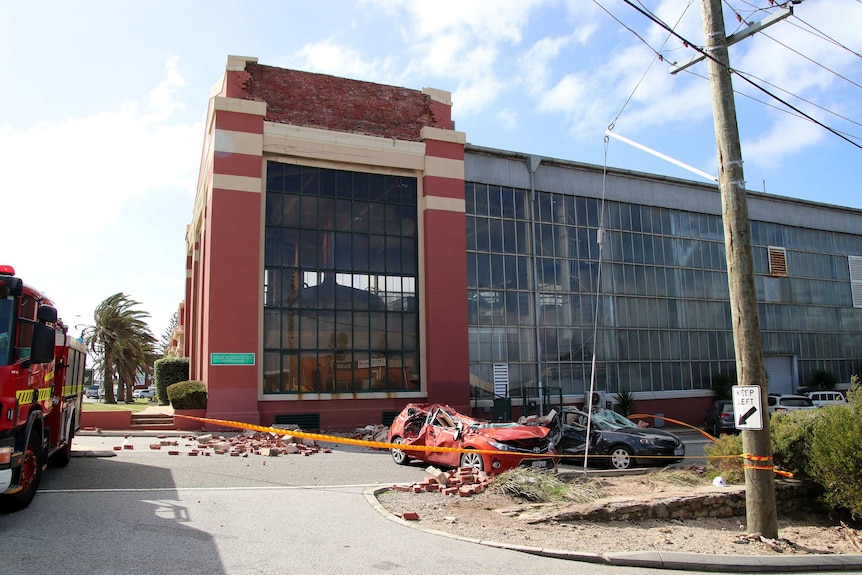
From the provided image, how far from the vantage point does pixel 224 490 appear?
1079 cm

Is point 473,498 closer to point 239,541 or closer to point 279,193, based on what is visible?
point 239,541

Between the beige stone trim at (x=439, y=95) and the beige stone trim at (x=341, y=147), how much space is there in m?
2.09

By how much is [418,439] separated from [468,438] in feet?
5.86

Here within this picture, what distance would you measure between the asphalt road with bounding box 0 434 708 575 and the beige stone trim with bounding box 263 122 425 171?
1285 cm

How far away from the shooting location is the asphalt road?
6.59 meters

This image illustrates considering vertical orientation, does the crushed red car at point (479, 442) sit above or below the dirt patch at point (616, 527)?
above

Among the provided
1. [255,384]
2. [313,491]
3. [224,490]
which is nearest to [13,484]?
[224,490]

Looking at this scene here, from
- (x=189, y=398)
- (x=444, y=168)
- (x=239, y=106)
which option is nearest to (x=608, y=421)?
(x=444, y=168)

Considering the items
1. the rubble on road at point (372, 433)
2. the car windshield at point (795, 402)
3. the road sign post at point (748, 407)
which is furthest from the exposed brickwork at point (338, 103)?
the road sign post at point (748, 407)

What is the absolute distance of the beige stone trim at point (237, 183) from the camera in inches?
834

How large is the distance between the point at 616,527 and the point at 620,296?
2142cm

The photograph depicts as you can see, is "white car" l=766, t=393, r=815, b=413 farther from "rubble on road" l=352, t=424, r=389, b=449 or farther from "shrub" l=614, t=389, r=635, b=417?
"rubble on road" l=352, t=424, r=389, b=449

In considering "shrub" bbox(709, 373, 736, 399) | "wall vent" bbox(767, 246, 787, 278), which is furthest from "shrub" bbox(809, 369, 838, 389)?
"shrub" bbox(709, 373, 736, 399)

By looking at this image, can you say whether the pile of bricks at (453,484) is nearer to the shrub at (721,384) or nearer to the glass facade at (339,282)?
the glass facade at (339,282)
